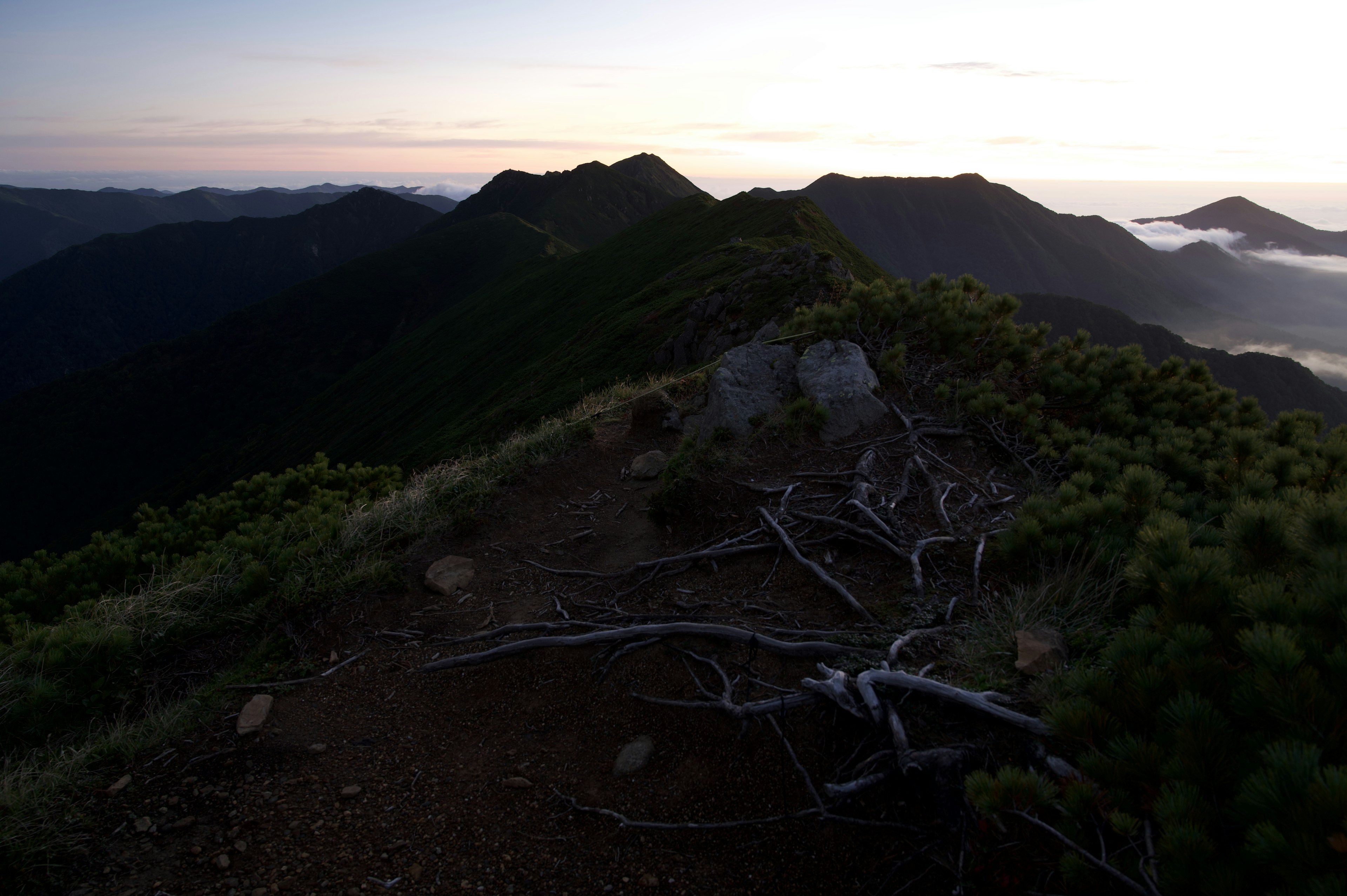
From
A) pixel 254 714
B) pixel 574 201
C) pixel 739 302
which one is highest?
pixel 574 201

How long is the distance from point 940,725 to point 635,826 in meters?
1.34

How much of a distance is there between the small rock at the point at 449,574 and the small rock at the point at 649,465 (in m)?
1.95

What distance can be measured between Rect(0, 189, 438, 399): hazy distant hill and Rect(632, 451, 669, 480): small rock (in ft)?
586

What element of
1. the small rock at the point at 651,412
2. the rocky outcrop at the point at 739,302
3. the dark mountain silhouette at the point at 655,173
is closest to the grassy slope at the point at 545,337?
the rocky outcrop at the point at 739,302

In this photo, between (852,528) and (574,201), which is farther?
(574,201)

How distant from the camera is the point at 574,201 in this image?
498ft

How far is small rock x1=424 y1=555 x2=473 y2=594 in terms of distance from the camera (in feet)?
16.5

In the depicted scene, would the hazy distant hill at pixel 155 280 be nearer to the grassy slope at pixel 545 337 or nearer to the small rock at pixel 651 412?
the grassy slope at pixel 545 337

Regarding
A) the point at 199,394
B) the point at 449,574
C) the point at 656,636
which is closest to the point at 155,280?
the point at 199,394

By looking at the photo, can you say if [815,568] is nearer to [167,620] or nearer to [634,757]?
[634,757]

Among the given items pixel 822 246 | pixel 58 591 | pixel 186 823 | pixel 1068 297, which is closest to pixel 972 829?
pixel 186 823

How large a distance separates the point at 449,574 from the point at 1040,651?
4.05 metres

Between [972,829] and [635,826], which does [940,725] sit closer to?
[972,829]

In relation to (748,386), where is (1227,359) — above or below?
below
